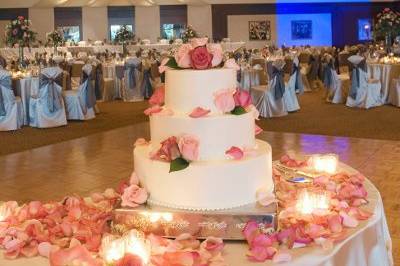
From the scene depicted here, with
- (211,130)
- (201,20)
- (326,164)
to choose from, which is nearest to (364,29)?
(201,20)

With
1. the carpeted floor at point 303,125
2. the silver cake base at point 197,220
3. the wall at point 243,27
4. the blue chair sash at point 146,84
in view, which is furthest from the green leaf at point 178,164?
the wall at point 243,27

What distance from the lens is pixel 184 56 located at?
7.09 ft

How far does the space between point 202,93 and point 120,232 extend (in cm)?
58

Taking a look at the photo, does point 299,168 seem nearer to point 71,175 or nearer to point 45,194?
point 45,194

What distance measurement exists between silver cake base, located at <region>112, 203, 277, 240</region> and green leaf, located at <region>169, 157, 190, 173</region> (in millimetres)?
155

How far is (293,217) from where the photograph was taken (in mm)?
2156

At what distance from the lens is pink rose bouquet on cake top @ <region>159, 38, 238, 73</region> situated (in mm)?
2133

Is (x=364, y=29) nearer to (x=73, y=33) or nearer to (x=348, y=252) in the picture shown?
(x=73, y=33)

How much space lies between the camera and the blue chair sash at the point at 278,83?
9008 mm

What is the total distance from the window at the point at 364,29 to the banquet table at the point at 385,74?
1000 cm

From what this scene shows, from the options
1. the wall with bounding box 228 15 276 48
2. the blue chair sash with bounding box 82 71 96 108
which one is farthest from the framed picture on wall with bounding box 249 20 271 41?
the blue chair sash with bounding box 82 71 96 108

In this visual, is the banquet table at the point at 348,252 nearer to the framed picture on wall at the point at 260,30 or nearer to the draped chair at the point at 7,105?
the draped chair at the point at 7,105

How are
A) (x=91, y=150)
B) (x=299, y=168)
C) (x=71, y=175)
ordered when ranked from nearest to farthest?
(x=299, y=168), (x=71, y=175), (x=91, y=150)

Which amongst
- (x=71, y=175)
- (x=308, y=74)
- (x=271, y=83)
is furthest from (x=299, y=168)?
(x=308, y=74)
